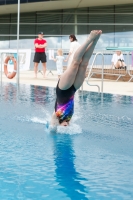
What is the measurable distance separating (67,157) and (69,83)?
1297 millimetres

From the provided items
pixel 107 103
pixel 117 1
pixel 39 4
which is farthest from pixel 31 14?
pixel 107 103

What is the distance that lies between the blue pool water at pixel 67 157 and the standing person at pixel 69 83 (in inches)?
7.5

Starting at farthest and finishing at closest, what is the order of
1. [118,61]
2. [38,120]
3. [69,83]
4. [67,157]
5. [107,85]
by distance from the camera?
1. [118,61]
2. [107,85]
3. [38,120]
4. [69,83]
5. [67,157]

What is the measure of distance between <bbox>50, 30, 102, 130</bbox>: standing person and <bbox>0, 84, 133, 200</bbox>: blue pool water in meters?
0.19

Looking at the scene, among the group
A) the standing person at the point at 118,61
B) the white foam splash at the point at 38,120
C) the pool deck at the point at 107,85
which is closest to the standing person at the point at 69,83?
the white foam splash at the point at 38,120

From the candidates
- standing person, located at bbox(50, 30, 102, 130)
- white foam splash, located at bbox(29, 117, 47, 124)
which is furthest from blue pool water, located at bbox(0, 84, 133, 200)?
standing person, located at bbox(50, 30, 102, 130)

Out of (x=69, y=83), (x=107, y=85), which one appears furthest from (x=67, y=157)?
(x=107, y=85)

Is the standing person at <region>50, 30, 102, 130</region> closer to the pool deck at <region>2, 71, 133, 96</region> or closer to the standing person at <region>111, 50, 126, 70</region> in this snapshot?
the pool deck at <region>2, 71, 133, 96</region>

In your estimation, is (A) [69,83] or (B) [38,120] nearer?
(A) [69,83]

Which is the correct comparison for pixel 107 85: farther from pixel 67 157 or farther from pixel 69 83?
pixel 67 157

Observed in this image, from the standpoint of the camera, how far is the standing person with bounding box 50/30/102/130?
16.4ft

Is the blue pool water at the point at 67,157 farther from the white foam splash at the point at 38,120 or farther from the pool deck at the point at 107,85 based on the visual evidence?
the pool deck at the point at 107,85

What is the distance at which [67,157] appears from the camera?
3.94m

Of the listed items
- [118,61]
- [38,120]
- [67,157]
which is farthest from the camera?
[118,61]
